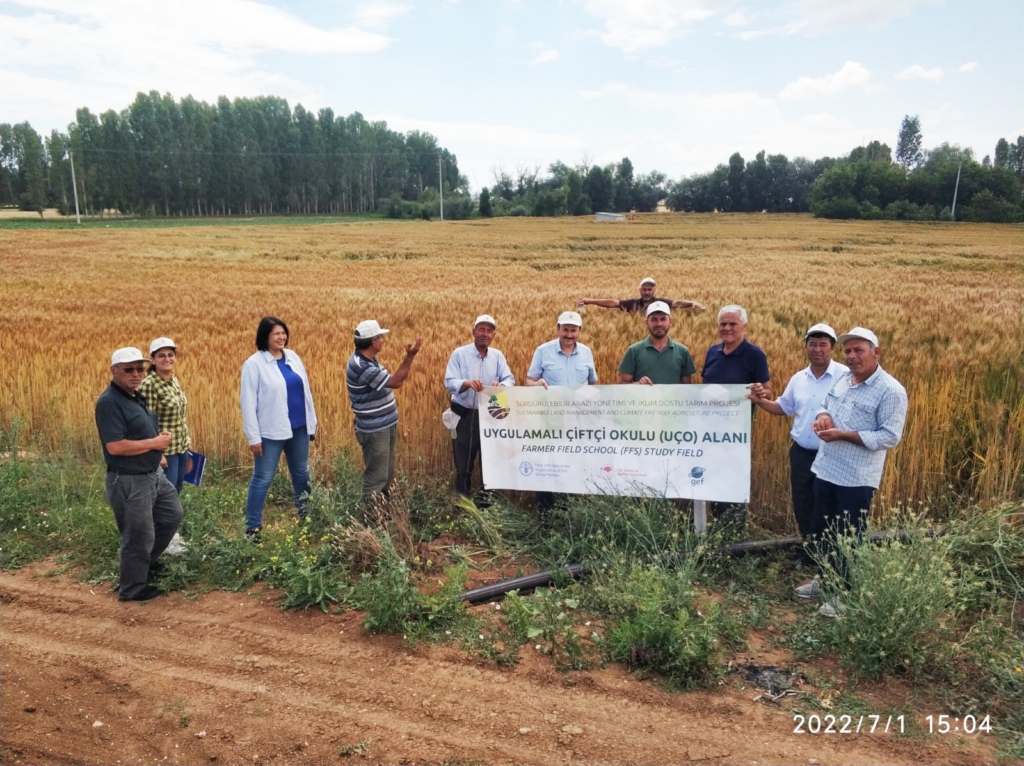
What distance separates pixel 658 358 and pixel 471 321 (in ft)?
24.1

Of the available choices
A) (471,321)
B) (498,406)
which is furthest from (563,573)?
(471,321)

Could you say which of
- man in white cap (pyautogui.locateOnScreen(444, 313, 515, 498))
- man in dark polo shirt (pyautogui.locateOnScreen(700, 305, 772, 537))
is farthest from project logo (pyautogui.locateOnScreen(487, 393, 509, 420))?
man in dark polo shirt (pyautogui.locateOnScreen(700, 305, 772, 537))

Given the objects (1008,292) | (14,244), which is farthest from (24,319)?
(14,244)

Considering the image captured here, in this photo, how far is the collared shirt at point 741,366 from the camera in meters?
5.56

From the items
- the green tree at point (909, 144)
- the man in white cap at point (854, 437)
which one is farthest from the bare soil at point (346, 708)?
the green tree at point (909, 144)

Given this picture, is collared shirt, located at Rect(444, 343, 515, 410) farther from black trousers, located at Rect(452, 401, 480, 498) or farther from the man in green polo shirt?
the man in green polo shirt

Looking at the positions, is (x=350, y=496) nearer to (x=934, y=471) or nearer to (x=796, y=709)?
(x=796, y=709)

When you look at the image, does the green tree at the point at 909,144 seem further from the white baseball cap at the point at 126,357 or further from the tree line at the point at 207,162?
the white baseball cap at the point at 126,357

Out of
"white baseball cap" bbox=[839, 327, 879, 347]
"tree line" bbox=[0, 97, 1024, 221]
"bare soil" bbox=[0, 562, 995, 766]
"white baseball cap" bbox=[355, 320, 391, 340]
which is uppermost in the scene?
"tree line" bbox=[0, 97, 1024, 221]

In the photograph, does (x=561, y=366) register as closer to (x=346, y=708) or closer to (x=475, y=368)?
(x=475, y=368)

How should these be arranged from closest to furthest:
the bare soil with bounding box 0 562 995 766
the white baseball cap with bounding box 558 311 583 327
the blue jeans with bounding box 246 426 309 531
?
the bare soil with bounding box 0 562 995 766 → the blue jeans with bounding box 246 426 309 531 → the white baseball cap with bounding box 558 311 583 327

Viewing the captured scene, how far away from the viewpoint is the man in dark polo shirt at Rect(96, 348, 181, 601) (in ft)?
15.8

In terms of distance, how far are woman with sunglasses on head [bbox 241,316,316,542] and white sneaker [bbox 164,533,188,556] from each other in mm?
512
